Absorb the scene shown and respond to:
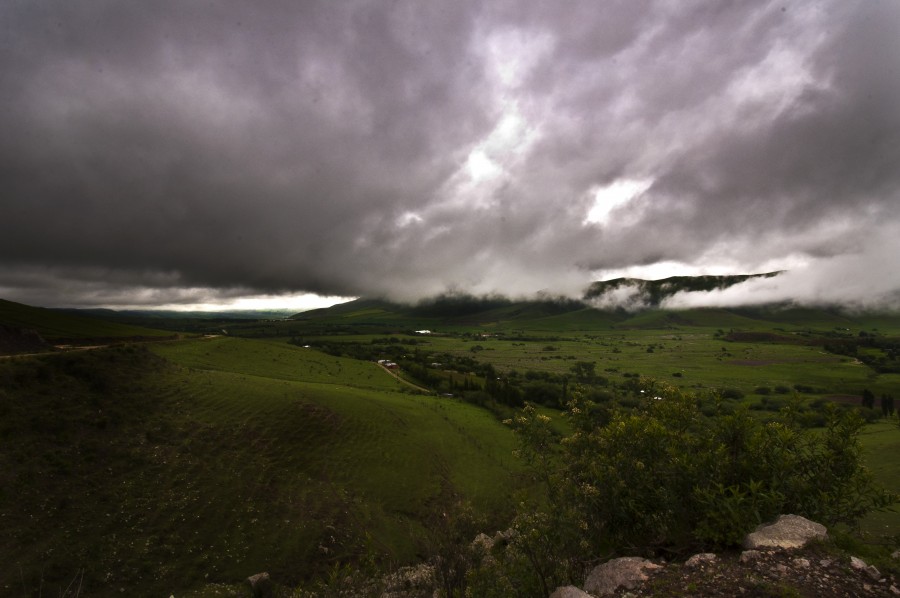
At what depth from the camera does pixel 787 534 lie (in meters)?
8.91

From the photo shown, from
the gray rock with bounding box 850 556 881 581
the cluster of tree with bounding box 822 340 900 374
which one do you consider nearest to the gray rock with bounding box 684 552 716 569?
the gray rock with bounding box 850 556 881 581

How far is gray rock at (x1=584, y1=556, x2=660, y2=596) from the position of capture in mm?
9172

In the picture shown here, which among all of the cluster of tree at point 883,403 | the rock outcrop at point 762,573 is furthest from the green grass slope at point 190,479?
the cluster of tree at point 883,403

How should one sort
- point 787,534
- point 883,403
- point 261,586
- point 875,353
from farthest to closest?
point 875,353 → point 883,403 → point 261,586 → point 787,534

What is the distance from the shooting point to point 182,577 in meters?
23.4

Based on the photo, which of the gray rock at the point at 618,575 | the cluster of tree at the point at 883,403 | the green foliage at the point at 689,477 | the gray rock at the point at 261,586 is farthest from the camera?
the cluster of tree at the point at 883,403

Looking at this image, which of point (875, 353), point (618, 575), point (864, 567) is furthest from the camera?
point (875, 353)

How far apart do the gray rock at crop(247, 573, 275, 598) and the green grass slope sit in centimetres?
187

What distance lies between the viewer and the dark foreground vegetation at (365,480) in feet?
34.5

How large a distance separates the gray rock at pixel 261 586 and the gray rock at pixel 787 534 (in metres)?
26.2

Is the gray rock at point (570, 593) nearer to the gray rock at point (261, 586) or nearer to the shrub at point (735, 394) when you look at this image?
the gray rock at point (261, 586)

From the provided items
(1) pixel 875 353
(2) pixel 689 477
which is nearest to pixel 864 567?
(2) pixel 689 477

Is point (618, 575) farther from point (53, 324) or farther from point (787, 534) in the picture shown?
point (53, 324)

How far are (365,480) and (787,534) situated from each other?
38609 millimetres
